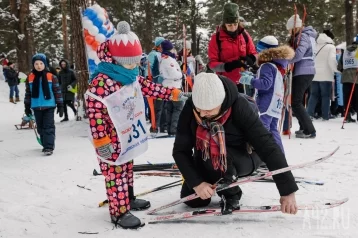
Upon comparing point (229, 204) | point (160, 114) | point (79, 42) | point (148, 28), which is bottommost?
point (229, 204)

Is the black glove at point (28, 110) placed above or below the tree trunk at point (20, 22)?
below

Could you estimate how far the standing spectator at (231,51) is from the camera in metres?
5.11

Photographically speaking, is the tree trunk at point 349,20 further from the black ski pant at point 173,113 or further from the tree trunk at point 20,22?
the tree trunk at point 20,22

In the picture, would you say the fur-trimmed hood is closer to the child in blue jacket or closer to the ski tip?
the child in blue jacket

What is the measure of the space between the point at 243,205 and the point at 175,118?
164 inches

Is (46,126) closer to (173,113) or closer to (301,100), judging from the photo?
(173,113)

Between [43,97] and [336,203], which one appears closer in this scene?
[336,203]

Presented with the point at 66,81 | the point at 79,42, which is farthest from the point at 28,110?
the point at 66,81

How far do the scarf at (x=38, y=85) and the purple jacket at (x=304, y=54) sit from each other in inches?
164

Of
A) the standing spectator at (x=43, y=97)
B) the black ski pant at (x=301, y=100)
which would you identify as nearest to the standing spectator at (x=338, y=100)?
the black ski pant at (x=301, y=100)

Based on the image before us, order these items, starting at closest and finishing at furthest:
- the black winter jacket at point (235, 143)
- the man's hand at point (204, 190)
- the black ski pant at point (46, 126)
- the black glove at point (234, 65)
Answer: the black winter jacket at point (235, 143)
the man's hand at point (204, 190)
the black glove at point (234, 65)
the black ski pant at point (46, 126)

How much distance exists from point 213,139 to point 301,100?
4010mm

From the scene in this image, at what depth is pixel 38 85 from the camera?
600 cm

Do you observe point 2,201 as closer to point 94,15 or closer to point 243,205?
point 243,205
